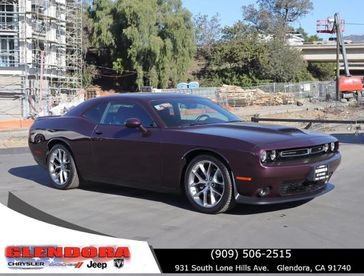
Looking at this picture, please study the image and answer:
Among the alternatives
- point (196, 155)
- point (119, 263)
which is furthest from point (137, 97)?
point (119, 263)

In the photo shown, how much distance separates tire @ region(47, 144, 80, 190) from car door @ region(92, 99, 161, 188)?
65 centimetres

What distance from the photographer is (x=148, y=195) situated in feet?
26.5

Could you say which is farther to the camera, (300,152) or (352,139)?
(352,139)

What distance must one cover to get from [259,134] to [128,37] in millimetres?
57997

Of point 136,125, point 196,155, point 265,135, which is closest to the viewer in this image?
point 265,135

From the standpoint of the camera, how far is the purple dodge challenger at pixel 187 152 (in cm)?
640

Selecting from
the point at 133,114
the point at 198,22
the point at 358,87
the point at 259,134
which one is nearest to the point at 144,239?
the point at 259,134

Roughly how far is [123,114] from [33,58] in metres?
45.8

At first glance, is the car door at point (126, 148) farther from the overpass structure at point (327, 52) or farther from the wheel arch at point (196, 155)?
the overpass structure at point (327, 52)

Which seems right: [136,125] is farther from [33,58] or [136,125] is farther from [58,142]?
[33,58]

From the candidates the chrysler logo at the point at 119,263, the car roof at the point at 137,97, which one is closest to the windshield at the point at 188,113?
the car roof at the point at 137,97

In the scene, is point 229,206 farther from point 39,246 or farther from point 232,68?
point 232,68

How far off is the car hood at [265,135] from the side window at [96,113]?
174cm

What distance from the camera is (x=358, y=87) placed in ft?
192
